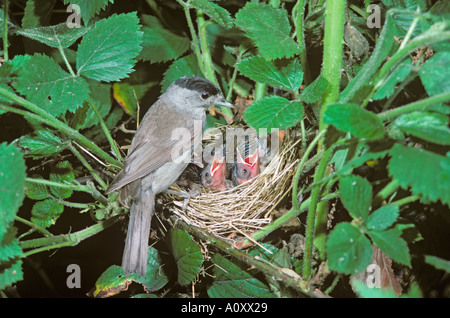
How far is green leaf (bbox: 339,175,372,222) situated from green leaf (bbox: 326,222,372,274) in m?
0.05

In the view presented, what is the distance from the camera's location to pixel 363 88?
1.31 m

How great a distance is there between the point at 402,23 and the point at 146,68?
155cm

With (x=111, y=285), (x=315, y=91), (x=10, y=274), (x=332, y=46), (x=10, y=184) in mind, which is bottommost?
(x=111, y=285)

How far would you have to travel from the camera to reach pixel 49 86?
75.4 inches

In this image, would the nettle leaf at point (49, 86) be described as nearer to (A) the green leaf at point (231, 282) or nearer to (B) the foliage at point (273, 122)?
(B) the foliage at point (273, 122)

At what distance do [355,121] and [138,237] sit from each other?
1425 mm

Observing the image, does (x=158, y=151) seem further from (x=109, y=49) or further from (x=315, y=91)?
(x=315, y=91)

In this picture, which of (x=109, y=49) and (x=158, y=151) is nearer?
(x=109, y=49)

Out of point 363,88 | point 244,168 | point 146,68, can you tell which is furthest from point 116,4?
point 363,88

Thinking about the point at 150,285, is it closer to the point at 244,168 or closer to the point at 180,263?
the point at 180,263

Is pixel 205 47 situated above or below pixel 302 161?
above

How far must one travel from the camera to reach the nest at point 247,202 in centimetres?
241

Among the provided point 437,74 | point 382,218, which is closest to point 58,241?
point 382,218

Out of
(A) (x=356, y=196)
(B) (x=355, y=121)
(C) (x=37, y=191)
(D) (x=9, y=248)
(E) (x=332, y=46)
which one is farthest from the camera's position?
(C) (x=37, y=191)
